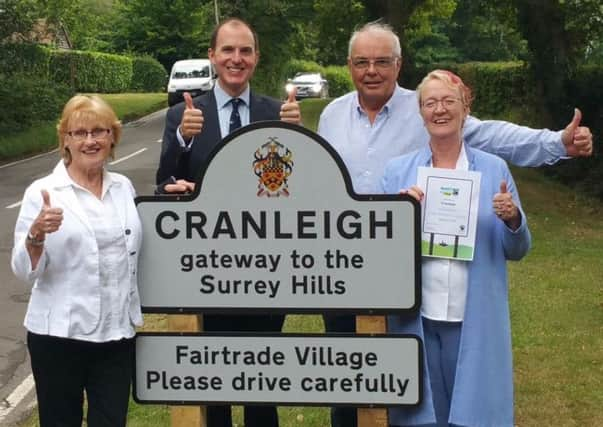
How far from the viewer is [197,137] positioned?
3.50 metres

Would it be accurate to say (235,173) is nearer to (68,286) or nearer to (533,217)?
(68,286)

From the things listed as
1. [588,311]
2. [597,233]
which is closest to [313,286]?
[588,311]

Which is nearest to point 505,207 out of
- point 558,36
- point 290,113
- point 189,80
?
point 290,113

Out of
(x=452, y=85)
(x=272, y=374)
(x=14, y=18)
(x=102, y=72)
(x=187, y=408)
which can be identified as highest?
(x=14, y=18)

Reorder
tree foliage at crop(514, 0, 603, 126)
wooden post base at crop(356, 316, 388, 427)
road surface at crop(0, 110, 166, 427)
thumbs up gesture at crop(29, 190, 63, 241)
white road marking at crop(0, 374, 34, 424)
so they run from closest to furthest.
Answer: thumbs up gesture at crop(29, 190, 63, 241) < wooden post base at crop(356, 316, 388, 427) < white road marking at crop(0, 374, 34, 424) < road surface at crop(0, 110, 166, 427) < tree foliage at crop(514, 0, 603, 126)

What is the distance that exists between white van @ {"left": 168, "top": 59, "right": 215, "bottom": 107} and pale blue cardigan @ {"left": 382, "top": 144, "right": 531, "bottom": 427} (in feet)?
98.3

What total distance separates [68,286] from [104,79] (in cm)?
4125

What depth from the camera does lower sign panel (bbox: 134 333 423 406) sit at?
10.0ft

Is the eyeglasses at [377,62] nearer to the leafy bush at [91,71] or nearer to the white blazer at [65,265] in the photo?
the white blazer at [65,265]

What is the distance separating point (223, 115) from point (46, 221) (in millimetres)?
985

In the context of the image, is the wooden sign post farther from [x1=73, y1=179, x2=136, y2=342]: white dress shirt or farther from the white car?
the white car

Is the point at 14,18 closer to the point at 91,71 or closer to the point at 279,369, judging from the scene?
the point at 91,71

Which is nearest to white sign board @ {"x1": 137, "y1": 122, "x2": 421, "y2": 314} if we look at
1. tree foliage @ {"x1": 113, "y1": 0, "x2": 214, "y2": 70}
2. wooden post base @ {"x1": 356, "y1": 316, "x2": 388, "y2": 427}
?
wooden post base @ {"x1": 356, "y1": 316, "x2": 388, "y2": 427}

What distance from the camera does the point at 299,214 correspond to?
305 cm
